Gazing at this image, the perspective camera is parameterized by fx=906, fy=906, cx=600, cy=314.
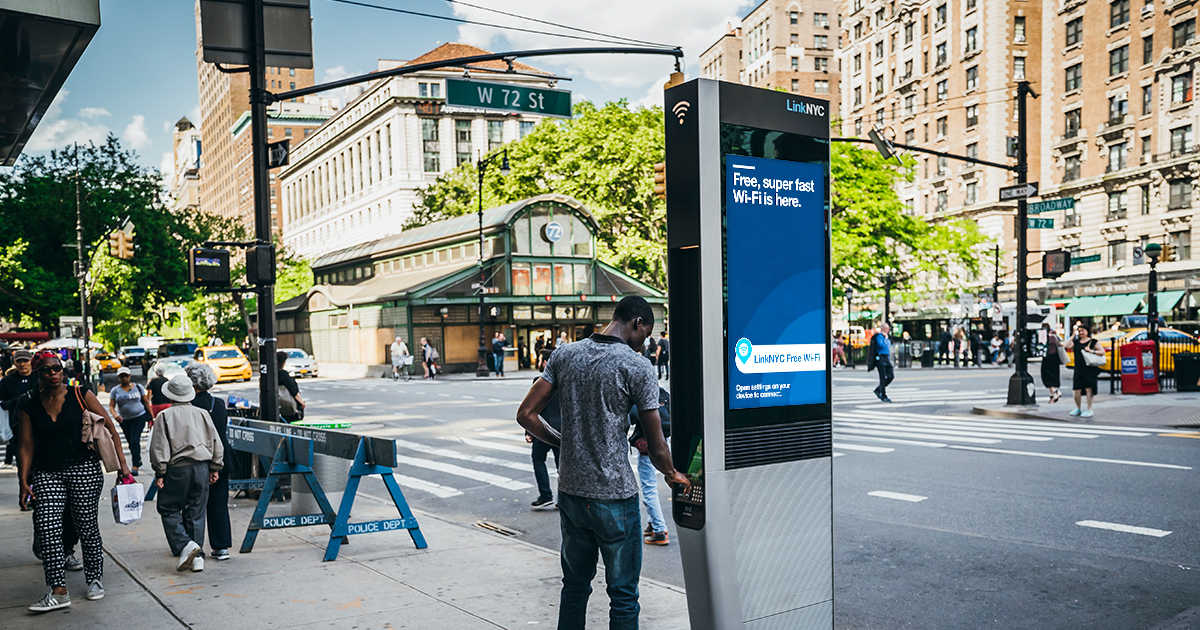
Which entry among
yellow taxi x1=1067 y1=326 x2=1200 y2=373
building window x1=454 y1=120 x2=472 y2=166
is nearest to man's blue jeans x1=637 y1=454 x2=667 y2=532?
yellow taxi x1=1067 y1=326 x2=1200 y2=373

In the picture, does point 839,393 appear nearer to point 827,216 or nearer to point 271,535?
point 271,535

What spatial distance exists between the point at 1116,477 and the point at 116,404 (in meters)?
13.4

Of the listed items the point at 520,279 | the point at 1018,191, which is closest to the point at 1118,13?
the point at 520,279

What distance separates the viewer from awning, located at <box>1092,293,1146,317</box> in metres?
50.2

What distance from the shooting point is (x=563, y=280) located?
1777 inches

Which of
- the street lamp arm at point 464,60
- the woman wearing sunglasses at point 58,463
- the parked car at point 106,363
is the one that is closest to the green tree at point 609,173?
the parked car at point 106,363

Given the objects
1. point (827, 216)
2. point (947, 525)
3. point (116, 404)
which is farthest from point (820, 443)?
point (116, 404)

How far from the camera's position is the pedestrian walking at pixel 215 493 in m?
7.28

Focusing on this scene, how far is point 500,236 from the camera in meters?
43.4

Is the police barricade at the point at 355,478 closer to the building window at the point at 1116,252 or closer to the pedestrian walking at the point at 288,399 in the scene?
the pedestrian walking at the point at 288,399

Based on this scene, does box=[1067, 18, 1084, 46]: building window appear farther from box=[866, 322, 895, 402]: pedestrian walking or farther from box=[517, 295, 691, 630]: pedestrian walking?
box=[517, 295, 691, 630]: pedestrian walking

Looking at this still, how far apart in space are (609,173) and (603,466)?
136 ft

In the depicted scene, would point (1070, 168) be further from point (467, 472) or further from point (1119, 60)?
point (467, 472)

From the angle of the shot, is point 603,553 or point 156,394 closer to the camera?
point 603,553
